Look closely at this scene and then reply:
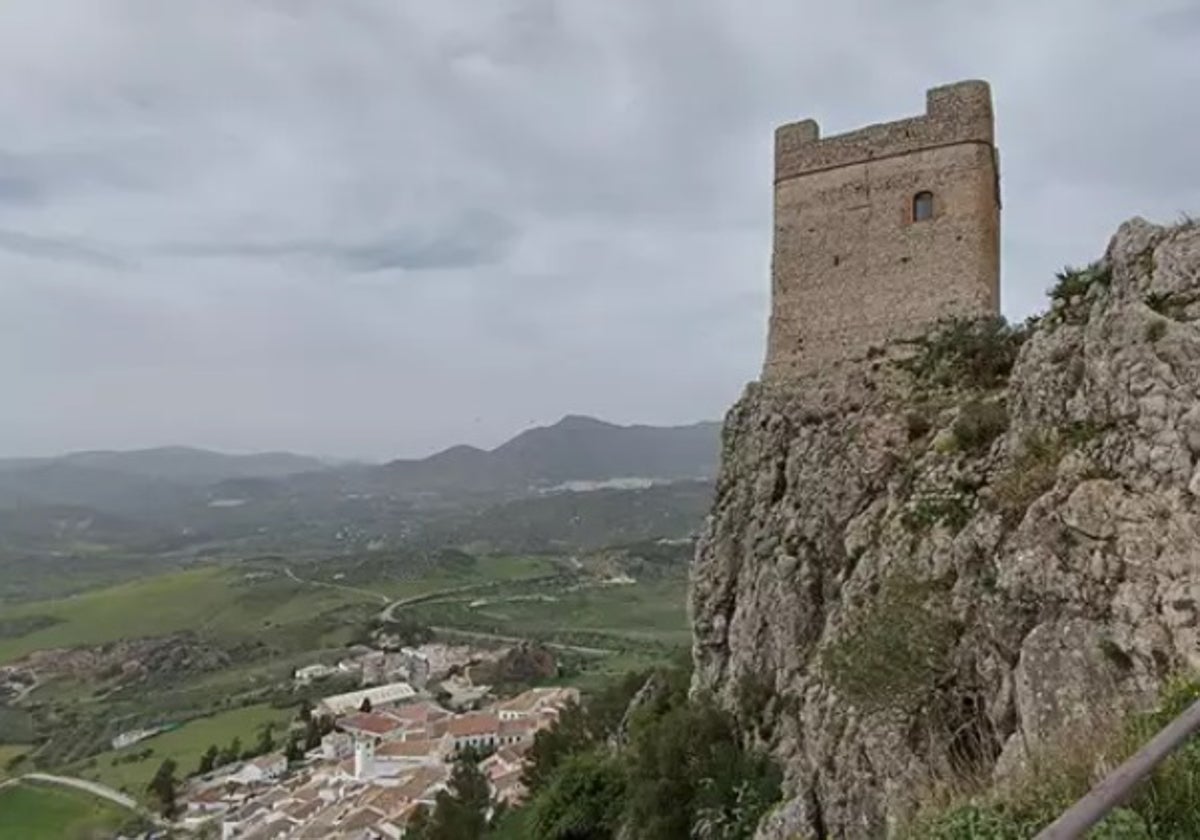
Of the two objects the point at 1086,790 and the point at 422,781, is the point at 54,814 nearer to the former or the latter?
the point at 422,781

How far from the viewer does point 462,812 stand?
3009cm

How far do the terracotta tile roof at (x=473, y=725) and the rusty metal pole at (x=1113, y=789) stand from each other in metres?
61.6

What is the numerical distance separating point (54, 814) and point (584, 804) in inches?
2096

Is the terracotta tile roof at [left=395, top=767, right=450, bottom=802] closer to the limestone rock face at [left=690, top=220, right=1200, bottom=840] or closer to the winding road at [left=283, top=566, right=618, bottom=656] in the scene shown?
the limestone rock face at [left=690, top=220, right=1200, bottom=840]

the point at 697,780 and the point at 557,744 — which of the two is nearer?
the point at 697,780

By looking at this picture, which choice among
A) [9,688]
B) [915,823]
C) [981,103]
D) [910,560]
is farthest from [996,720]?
[9,688]

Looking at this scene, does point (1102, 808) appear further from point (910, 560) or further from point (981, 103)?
point (981, 103)

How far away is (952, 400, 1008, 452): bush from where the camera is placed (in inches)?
547

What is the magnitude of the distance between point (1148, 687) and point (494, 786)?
38276 millimetres

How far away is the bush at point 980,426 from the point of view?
45.6ft

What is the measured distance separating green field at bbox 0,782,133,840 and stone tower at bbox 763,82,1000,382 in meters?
55.0

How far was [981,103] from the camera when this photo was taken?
17.4 m

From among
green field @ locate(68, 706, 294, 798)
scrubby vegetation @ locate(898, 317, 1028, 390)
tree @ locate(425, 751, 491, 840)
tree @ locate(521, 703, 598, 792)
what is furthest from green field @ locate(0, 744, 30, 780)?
scrubby vegetation @ locate(898, 317, 1028, 390)

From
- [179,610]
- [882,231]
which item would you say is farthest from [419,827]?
[179,610]
